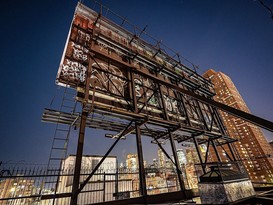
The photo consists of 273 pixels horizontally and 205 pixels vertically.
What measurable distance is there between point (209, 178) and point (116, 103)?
6.50 m

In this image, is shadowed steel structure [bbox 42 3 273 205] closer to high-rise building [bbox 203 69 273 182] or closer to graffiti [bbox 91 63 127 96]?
graffiti [bbox 91 63 127 96]

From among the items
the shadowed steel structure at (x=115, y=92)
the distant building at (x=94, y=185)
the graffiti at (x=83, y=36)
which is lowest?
the distant building at (x=94, y=185)

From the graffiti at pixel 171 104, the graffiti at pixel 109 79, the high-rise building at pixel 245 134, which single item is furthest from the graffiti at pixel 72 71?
the high-rise building at pixel 245 134

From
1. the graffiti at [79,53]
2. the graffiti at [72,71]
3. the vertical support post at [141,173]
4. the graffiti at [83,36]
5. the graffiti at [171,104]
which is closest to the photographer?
the vertical support post at [141,173]

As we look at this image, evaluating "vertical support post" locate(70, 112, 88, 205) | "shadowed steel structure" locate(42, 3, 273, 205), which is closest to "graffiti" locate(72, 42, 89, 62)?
"shadowed steel structure" locate(42, 3, 273, 205)

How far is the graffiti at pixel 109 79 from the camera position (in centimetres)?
860

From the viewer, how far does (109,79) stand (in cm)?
846

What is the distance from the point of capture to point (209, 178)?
130 inches

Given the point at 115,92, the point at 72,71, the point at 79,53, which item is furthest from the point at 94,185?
the point at 79,53

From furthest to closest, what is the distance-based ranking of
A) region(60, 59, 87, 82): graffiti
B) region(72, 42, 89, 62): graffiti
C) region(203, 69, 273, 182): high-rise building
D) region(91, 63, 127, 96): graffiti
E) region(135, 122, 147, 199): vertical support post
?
region(203, 69, 273, 182): high-rise building, region(72, 42, 89, 62): graffiti, region(91, 63, 127, 96): graffiti, region(60, 59, 87, 82): graffiti, region(135, 122, 147, 199): vertical support post

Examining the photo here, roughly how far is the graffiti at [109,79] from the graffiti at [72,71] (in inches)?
30.2

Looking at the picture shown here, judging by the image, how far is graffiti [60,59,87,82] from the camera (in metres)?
7.95

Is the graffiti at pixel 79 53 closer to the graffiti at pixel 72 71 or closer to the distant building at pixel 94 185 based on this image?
the graffiti at pixel 72 71

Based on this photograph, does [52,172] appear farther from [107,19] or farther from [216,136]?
[216,136]
